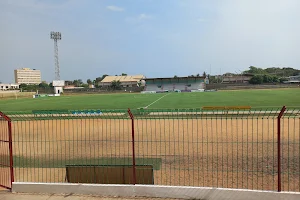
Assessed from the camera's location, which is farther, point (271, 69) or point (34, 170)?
point (271, 69)

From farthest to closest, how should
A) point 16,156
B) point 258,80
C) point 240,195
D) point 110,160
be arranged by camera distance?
point 258,80, point 16,156, point 110,160, point 240,195

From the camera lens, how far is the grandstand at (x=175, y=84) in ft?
371

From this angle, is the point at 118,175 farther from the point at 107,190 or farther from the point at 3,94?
the point at 3,94

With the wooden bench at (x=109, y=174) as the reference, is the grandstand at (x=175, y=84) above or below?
above

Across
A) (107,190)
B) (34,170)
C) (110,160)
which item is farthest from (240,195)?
(34,170)

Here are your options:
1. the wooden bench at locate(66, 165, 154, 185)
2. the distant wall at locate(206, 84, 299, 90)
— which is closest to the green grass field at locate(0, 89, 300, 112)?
the wooden bench at locate(66, 165, 154, 185)

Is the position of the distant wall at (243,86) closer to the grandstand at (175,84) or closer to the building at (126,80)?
the grandstand at (175,84)

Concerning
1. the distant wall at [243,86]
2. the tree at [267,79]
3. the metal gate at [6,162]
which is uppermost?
the tree at [267,79]

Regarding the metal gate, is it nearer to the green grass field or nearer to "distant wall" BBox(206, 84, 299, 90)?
the green grass field

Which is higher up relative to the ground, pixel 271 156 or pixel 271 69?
pixel 271 69

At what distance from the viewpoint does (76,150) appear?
496 inches

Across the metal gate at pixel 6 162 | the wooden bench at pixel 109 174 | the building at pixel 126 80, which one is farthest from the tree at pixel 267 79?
the wooden bench at pixel 109 174

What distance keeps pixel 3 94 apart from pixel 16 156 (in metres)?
83.4

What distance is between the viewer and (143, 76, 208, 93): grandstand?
11322cm
